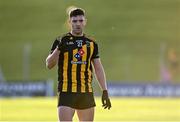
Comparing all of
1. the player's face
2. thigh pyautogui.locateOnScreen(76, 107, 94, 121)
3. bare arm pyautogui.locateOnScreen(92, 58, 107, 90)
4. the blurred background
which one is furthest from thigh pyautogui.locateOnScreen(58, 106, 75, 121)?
the blurred background

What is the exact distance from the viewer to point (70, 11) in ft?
29.8

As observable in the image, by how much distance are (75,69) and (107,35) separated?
51146 millimetres

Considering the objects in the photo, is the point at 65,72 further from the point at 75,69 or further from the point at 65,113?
the point at 65,113

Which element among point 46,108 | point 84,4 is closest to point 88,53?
point 46,108

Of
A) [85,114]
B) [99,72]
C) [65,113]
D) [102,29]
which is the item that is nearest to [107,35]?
[102,29]

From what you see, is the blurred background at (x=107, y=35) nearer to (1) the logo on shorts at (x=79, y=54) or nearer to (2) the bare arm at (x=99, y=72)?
(2) the bare arm at (x=99, y=72)

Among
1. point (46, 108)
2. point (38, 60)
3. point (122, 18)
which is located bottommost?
point (46, 108)

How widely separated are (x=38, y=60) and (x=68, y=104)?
1807 inches

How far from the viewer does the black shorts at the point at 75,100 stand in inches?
363

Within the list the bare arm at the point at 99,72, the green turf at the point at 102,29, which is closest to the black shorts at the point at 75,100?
the bare arm at the point at 99,72

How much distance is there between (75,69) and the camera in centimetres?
922

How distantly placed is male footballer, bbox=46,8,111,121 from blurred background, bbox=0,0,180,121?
3116 cm

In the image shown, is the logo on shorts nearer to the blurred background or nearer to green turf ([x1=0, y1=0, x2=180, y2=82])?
the blurred background

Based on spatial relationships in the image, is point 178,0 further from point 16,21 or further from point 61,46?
point 61,46
